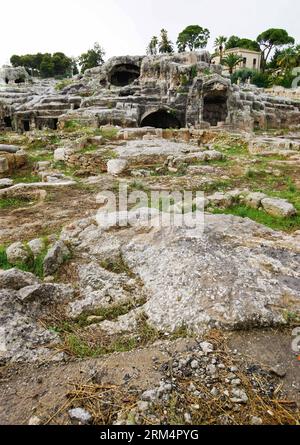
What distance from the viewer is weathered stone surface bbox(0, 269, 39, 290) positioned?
4168 mm

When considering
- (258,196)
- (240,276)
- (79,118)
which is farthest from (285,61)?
(240,276)

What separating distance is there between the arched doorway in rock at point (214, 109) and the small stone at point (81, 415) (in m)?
31.4

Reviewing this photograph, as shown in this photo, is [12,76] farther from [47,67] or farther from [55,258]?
[55,258]

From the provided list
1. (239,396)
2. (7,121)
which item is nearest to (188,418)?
(239,396)

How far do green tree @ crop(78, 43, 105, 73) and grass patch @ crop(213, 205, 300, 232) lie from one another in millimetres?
77575

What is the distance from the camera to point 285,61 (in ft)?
170

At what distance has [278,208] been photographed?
6.93m

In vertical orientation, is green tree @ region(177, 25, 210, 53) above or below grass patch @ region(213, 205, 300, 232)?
above

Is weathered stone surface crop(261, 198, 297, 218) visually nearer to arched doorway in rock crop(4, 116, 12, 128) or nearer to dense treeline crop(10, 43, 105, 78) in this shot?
arched doorway in rock crop(4, 116, 12, 128)

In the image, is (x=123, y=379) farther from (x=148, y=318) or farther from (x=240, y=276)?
(x=240, y=276)

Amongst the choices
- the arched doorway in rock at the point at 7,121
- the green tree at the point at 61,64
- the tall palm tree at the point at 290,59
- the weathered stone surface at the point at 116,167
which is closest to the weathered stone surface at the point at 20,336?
the weathered stone surface at the point at 116,167

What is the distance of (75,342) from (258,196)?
560cm

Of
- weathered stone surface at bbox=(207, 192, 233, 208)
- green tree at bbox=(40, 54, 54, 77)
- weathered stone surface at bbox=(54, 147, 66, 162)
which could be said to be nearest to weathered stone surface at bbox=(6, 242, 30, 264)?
weathered stone surface at bbox=(207, 192, 233, 208)

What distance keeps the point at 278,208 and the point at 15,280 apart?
5311 mm
